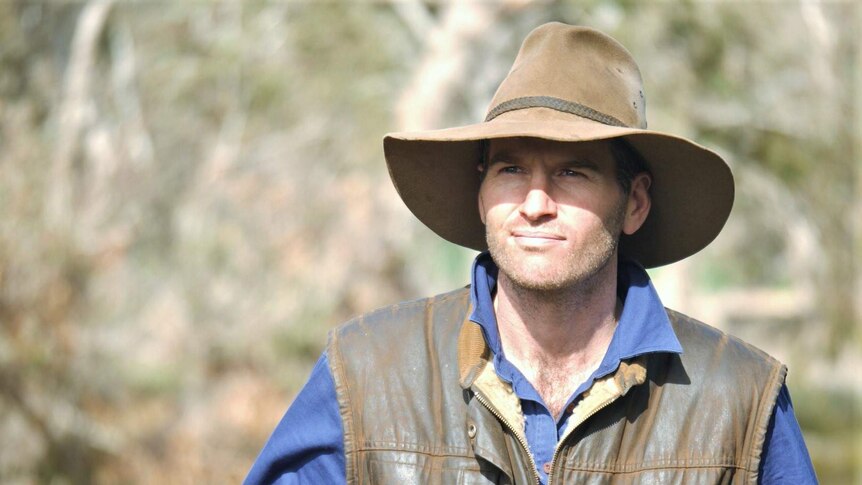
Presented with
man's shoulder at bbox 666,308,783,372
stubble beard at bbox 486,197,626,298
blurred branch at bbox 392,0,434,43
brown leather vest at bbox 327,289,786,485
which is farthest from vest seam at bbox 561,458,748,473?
blurred branch at bbox 392,0,434,43

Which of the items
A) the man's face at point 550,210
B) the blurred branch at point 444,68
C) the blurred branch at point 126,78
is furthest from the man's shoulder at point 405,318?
the blurred branch at point 126,78

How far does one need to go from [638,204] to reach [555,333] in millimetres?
367

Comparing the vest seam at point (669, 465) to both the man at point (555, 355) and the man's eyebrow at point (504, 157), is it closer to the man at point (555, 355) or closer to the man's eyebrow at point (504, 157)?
the man at point (555, 355)

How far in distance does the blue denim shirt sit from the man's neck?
41mm

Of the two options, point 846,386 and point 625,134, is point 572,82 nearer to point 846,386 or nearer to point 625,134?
point 625,134

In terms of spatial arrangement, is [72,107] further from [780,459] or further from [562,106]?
[780,459]

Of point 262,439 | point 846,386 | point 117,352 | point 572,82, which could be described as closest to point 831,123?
point 846,386

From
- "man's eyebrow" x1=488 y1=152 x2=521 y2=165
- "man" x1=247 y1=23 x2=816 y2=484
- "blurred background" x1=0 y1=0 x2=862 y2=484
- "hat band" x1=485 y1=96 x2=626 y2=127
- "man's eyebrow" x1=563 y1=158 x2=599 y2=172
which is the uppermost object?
"blurred background" x1=0 y1=0 x2=862 y2=484

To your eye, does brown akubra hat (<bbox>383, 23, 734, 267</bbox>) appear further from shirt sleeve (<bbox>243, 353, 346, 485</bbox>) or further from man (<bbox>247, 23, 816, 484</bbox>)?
shirt sleeve (<bbox>243, 353, 346, 485</bbox>)

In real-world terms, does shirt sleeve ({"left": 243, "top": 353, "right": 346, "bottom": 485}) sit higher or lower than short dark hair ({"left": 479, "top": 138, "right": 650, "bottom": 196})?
lower

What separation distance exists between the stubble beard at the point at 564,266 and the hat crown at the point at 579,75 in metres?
0.22

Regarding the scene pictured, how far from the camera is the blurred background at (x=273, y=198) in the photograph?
313 inches

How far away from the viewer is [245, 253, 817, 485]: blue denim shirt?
8.43 ft

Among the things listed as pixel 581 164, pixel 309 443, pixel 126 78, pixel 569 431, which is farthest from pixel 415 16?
pixel 569 431
